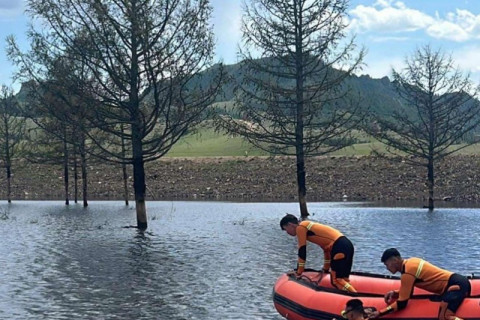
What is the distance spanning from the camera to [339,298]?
522 inches

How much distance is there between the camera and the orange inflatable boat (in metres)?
12.3

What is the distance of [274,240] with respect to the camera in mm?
28812

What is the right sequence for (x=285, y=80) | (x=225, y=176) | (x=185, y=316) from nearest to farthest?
(x=185, y=316)
(x=285, y=80)
(x=225, y=176)

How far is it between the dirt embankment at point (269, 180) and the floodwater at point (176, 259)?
2805 cm

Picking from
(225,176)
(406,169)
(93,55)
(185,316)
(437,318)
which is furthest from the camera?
(225,176)

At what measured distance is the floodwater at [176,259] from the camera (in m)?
16.7

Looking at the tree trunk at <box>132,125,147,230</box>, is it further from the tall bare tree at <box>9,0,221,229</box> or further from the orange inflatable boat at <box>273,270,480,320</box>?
the orange inflatable boat at <box>273,270,480,320</box>

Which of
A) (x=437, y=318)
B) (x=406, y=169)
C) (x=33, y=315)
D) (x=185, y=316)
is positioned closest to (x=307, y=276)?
(x=185, y=316)

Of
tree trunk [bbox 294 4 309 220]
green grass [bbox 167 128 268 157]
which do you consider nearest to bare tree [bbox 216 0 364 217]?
tree trunk [bbox 294 4 309 220]

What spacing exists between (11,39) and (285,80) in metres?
15.6

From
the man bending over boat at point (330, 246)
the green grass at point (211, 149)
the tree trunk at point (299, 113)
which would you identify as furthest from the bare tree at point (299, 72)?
Answer: the green grass at point (211, 149)

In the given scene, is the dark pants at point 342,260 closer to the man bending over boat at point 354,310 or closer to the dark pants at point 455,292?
the man bending over boat at point 354,310

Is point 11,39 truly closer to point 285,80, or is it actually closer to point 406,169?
point 285,80

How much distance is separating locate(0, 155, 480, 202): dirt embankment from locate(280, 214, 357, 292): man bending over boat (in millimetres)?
48266
